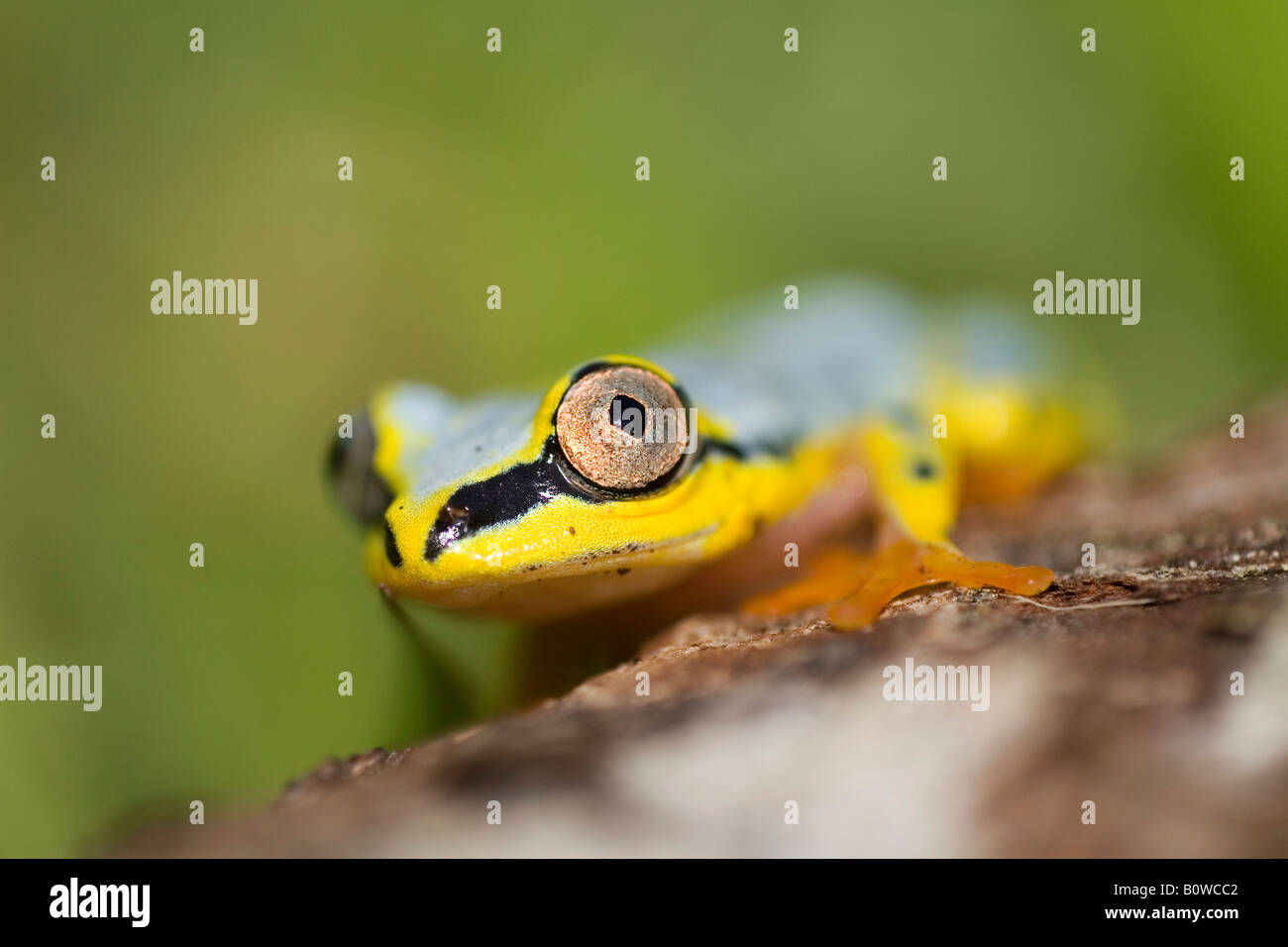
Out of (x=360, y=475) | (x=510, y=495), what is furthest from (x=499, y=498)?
(x=360, y=475)

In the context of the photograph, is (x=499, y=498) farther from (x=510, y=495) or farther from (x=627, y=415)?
(x=627, y=415)

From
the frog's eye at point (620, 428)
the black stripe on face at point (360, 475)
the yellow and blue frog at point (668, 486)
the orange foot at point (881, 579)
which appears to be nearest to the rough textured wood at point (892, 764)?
the orange foot at point (881, 579)

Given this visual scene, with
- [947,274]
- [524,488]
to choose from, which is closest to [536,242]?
[947,274]

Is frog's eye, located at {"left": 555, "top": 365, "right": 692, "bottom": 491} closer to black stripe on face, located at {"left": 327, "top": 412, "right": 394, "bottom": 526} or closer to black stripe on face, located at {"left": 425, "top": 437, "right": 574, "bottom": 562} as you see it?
black stripe on face, located at {"left": 425, "top": 437, "right": 574, "bottom": 562}

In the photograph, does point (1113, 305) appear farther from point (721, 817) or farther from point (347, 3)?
point (721, 817)

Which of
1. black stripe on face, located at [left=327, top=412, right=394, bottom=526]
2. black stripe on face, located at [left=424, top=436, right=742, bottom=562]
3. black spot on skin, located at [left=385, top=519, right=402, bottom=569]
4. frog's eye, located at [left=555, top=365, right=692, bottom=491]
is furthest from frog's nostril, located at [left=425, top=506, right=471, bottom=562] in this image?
black stripe on face, located at [left=327, top=412, right=394, bottom=526]

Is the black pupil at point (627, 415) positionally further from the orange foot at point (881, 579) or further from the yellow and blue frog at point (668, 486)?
the orange foot at point (881, 579)
